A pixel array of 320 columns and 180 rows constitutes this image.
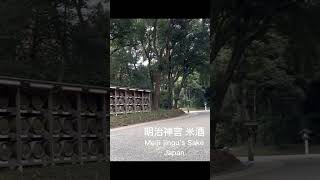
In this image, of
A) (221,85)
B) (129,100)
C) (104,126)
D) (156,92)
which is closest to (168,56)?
(156,92)

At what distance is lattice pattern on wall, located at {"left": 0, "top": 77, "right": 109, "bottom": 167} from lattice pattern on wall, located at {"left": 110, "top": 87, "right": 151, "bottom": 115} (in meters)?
1.89

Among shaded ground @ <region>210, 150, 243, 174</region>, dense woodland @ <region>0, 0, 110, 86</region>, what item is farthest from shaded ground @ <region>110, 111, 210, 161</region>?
shaded ground @ <region>210, 150, 243, 174</region>

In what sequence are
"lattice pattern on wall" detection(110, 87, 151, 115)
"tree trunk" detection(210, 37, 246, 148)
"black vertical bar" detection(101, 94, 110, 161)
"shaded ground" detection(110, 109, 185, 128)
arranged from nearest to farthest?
"shaded ground" detection(110, 109, 185, 128), "lattice pattern on wall" detection(110, 87, 151, 115), "black vertical bar" detection(101, 94, 110, 161), "tree trunk" detection(210, 37, 246, 148)

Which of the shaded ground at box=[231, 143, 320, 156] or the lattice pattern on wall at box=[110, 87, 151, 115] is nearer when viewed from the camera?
the lattice pattern on wall at box=[110, 87, 151, 115]

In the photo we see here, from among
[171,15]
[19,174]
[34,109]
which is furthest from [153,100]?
[34,109]

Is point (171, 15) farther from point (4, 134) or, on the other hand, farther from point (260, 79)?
point (260, 79)


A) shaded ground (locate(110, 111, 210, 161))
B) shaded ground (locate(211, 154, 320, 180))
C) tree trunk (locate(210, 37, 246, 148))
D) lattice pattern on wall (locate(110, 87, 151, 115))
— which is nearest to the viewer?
shaded ground (locate(110, 111, 210, 161))

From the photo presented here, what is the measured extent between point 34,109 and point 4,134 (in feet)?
4.85

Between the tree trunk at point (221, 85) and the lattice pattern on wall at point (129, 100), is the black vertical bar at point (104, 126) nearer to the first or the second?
the lattice pattern on wall at point (129, 100)

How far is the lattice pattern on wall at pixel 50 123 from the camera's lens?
1620cm

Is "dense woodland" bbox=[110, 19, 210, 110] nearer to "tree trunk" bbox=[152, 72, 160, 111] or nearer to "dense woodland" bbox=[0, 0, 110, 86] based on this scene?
"tree trunk" bbox=[152, 72, 160, 111]

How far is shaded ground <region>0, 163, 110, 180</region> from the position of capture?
48.4 feet

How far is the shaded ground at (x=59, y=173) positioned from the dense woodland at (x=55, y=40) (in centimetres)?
338

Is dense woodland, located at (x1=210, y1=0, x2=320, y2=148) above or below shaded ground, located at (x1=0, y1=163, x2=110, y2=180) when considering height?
above
